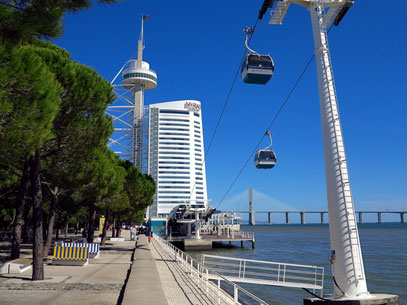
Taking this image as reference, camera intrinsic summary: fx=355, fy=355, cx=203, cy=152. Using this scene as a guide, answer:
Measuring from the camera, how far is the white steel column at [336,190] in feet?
29.0

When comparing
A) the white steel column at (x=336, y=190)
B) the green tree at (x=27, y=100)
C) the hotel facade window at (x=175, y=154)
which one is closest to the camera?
the green tree at (x=27, y=100)

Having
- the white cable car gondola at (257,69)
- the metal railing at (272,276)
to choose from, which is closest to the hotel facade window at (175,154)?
the metal railing at (272,276)

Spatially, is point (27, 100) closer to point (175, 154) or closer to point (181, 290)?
point (181, 290)

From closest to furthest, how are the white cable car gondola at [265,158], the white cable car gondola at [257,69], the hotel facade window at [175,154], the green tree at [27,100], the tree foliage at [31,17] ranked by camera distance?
the tree foliage at [31,17] → the green tree at [27,100] → the white cable car gondola at [257,69] → the white cable car gondola at [265,158] → the hotel facade window at [175,154]

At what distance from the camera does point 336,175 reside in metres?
9.52

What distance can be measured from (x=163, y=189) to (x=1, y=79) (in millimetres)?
166325

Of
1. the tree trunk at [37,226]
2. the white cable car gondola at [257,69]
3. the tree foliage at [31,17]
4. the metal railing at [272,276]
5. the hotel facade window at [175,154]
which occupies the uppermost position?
the hotel facade window at [175,154]

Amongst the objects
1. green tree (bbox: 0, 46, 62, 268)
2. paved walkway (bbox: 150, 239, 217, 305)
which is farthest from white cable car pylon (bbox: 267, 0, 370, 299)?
green tree (bbox: 0, 46, 62, 268)

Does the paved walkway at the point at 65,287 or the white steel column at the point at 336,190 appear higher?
the white steel column at the point at 336,190

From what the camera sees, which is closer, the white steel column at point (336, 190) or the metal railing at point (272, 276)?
the white steel column at point (336, 190)

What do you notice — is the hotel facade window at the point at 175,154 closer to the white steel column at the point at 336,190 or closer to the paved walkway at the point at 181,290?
the paved walkway at the point at 181,290

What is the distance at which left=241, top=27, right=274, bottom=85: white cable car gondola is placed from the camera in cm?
1395

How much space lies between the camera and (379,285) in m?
26.6

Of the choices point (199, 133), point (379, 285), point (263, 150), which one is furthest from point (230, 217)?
point (199, 133)
